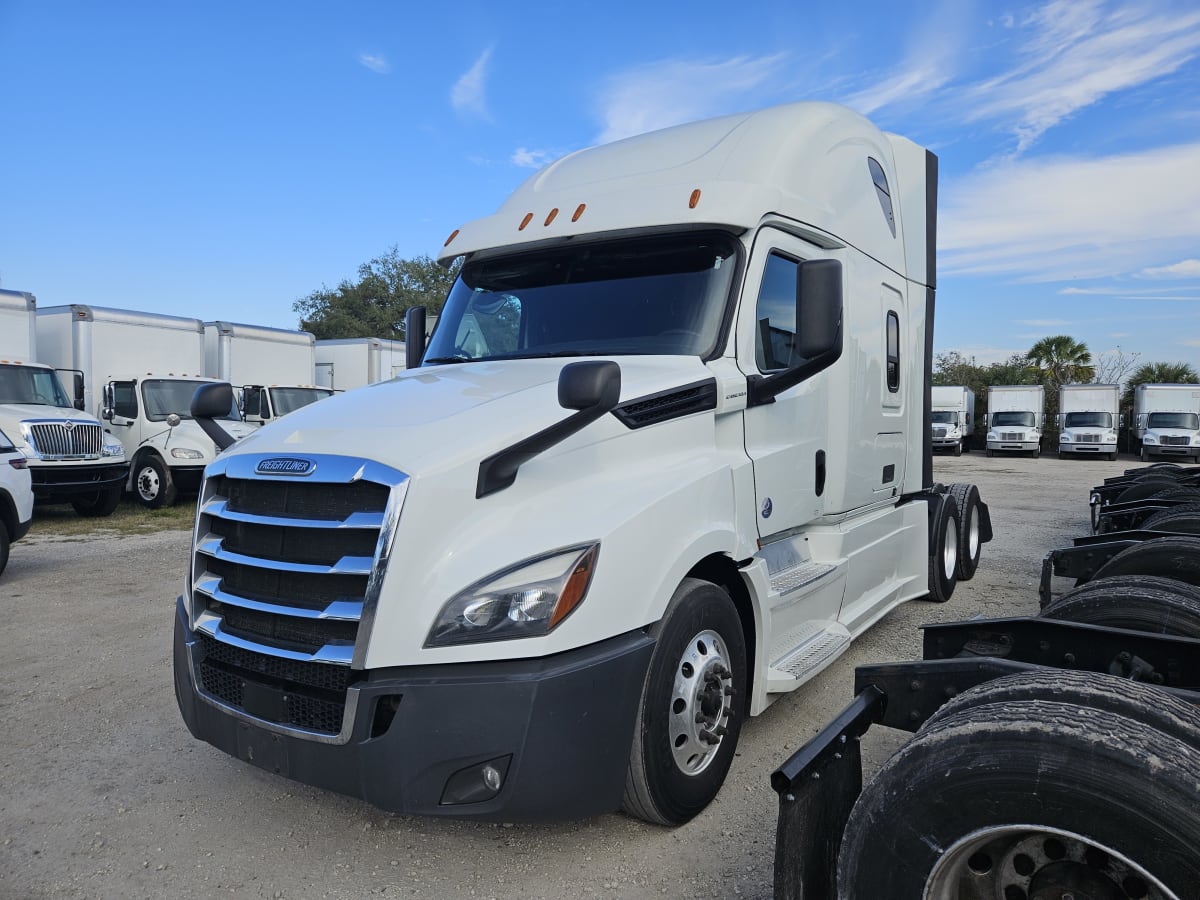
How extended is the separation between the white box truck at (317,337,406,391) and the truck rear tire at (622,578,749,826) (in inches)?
727

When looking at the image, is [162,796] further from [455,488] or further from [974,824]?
[974,824]

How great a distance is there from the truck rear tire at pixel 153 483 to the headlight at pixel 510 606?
1370 centimetres

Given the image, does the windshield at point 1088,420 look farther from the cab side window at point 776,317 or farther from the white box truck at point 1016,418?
the cab side window at point 776,317

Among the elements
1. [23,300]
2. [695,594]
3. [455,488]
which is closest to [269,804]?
[455,488]

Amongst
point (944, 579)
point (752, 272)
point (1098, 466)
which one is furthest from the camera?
point (1098, 466)

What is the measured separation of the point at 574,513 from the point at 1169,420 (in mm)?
35684

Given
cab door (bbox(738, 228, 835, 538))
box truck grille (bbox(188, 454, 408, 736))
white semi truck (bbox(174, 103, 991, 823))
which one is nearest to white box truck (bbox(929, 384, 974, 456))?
cab door (bbox(738, 228, 835, 538))

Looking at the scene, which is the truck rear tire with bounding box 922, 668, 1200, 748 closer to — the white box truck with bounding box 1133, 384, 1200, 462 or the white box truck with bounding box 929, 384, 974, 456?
the white box truck with bounding box 929, 384, 974, 456

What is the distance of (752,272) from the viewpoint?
3984mm

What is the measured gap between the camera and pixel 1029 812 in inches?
73.3

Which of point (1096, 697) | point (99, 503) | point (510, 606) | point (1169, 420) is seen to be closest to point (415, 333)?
point (510, 606)

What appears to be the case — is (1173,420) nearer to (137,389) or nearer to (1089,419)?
(1089,419)

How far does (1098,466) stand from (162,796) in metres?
31.8

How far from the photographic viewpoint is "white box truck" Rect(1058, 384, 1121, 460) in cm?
3161
